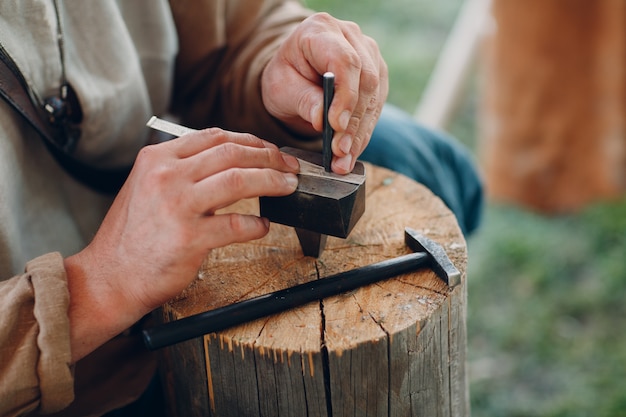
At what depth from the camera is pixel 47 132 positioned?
1137mm

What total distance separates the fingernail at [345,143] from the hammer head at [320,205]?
41 millimetres

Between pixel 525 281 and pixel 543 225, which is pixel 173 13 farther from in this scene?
pixel 543 225

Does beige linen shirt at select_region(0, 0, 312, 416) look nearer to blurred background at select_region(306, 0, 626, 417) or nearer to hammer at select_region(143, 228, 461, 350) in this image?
hammer at select_region(143, 228, 461, 350)

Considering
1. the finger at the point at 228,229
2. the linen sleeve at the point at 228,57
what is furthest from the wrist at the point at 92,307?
the linen sleeve at the point at 228,57

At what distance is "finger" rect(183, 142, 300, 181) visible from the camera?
0.92m

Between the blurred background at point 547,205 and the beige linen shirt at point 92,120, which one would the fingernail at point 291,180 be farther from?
the blurred background at point 547,205

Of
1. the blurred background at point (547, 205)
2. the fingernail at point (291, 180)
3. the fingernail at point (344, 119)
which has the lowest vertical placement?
the blurred background at point (547, 205)

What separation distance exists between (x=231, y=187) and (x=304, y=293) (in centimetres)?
20

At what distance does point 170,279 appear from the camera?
37.1 inches

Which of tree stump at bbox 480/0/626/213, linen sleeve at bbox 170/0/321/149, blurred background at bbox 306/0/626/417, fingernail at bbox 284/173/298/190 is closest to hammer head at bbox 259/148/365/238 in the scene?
fingernail at bbox 284/173/298/190

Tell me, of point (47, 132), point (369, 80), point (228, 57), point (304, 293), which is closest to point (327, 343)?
point (304, 293)

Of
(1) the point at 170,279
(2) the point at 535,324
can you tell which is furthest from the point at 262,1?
(2) the point at 535,324

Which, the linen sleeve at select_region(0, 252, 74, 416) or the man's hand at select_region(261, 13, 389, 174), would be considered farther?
the man's hand at select_region(261, 13, 389, 174)

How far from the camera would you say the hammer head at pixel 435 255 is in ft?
3.32
